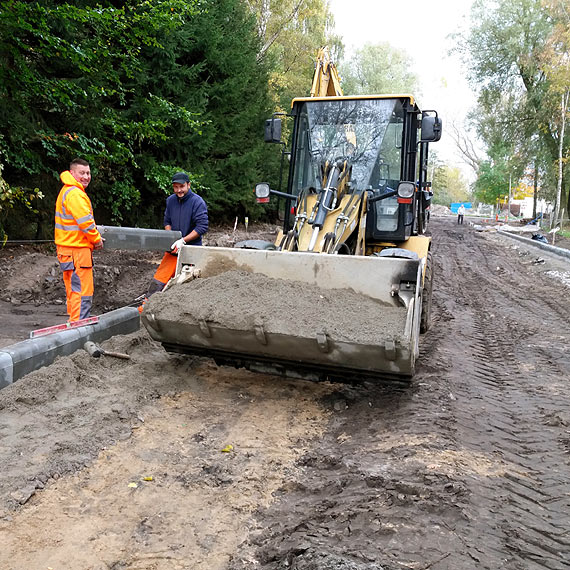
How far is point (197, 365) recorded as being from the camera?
5.21m

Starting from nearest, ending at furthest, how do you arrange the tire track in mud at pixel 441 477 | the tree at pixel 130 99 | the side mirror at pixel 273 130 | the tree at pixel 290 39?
the tire track in mud at pixel 441 477, the side mirror at pixel 273 130, the tree at pixel 130 99, the tree at pixel 290 39

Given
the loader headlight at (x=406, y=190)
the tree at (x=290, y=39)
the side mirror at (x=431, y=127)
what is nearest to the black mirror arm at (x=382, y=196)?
the loader headlight at (x=406, y=190)

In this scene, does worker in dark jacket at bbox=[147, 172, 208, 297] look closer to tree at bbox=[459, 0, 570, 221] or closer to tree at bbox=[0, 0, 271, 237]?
tree at bbox=[0, 0, 271, 237]

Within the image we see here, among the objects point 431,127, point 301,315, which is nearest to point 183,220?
point 301,315

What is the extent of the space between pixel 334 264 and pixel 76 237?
8.96 ft

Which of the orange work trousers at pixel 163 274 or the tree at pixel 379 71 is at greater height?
the tree at pixel 379 71

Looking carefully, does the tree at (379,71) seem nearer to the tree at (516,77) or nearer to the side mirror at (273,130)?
the tree at (516,77)

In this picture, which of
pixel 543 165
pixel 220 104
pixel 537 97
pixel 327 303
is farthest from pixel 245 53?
pixel 543 165

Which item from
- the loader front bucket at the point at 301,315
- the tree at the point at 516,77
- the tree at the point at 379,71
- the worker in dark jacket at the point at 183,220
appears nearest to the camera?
the loader front bucket at the point at 301,315

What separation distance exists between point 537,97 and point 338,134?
2526 centimetres

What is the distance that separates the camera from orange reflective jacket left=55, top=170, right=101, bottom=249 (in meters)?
5.24

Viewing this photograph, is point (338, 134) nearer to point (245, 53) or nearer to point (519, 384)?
point (519, 384)

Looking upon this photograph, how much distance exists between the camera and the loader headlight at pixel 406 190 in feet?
18.2

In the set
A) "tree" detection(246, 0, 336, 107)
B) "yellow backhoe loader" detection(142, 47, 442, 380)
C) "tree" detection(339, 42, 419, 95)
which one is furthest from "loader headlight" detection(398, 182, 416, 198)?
"tree" detection(339, 42, 419, 95)
